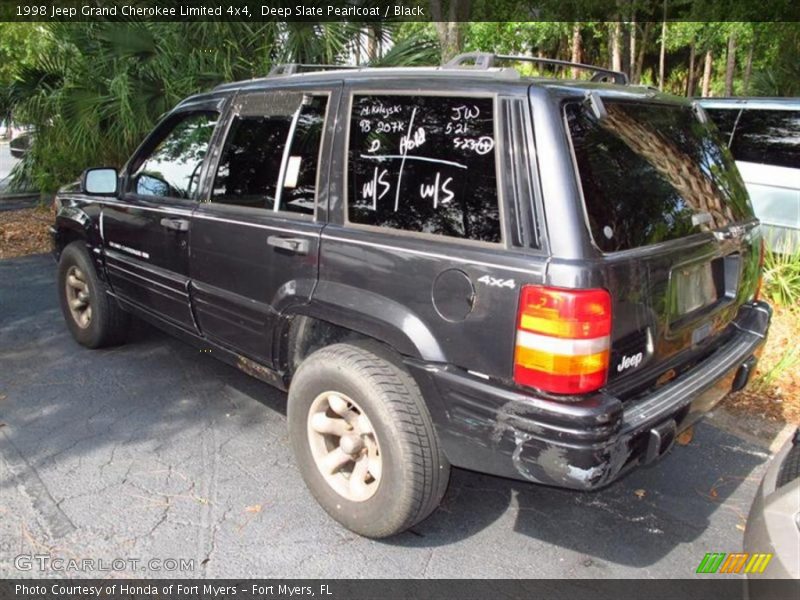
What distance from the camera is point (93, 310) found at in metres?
4.55

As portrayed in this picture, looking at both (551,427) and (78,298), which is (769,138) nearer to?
(551,427)

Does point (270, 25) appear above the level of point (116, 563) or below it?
above

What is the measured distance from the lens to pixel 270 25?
7.22 m

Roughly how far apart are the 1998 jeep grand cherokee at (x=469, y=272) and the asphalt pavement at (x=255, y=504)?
274 mm

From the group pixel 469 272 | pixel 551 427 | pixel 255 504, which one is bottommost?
pixel 255 504

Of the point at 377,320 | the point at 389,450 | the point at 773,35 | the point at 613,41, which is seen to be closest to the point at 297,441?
the point at 389,450

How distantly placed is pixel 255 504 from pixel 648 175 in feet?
7.25

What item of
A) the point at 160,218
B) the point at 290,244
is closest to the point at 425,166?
the point at 290,244

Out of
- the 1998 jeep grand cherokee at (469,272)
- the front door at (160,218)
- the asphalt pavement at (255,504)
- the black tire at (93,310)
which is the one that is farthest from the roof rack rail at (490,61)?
the black tire at (93,310)

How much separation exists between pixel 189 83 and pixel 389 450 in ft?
19.7

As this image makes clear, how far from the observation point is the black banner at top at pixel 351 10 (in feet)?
23.4

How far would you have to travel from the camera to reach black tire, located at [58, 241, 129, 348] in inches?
176

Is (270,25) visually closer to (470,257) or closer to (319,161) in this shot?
(319,161)

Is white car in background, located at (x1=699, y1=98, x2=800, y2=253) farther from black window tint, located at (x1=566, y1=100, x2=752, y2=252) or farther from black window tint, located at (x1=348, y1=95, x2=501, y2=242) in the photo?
black window tint, located at (x1=348, y1=95, x2=501, y2=242)
